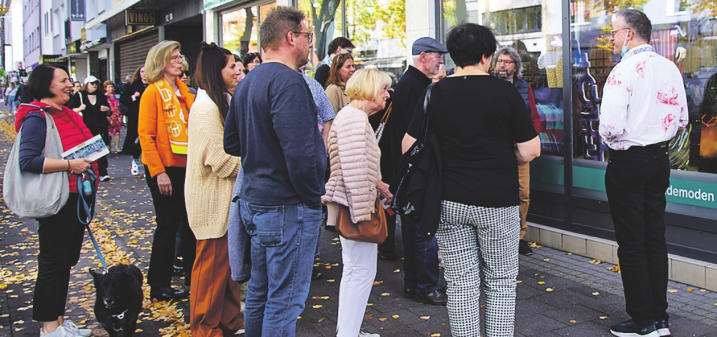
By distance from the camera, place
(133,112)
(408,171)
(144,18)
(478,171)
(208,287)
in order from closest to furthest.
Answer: (478,171), (408,171), (208,287), (133,112), (144,18)

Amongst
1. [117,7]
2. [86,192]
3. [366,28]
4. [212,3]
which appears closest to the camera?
[86,192]

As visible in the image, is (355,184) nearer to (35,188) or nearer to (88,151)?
(88,151)

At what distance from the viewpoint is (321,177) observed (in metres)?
3.05

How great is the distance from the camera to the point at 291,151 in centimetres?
282

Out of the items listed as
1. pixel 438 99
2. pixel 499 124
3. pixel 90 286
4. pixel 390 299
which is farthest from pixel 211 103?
pixel 90 286

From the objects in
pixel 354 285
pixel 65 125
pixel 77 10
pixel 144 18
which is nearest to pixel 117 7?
pixel 144 18

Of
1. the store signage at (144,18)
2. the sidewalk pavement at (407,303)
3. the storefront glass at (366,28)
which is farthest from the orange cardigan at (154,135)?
the store signage at (144,18)

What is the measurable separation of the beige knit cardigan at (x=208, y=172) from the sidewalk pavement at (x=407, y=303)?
915 mm

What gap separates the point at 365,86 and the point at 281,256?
4.36ft

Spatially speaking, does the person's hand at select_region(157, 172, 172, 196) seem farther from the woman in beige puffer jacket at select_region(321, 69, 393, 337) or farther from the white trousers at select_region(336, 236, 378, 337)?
the white trousers at select_region(336, 236, 378, 337)

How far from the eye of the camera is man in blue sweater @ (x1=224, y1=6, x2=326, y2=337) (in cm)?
285

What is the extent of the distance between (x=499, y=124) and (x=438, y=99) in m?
0.34

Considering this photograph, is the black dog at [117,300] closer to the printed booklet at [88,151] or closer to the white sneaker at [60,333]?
the white sneaker at [60,333]

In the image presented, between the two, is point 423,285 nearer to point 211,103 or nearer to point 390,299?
point 390,299
